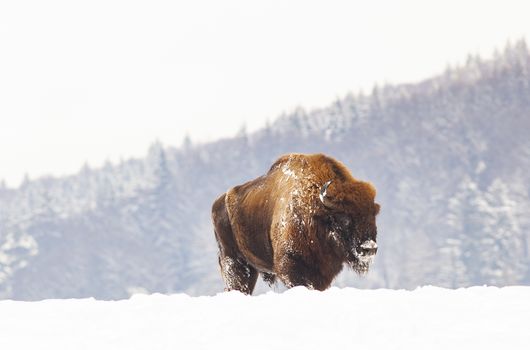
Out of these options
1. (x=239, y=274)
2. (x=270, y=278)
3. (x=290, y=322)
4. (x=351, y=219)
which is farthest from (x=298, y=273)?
(x=290, y=322)

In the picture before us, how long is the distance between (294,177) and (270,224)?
62 cm

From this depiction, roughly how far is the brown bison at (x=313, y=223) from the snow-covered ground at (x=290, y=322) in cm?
343

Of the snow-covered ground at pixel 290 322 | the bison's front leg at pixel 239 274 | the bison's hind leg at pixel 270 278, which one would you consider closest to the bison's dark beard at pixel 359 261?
the bison's hind leg at pixel 270 278

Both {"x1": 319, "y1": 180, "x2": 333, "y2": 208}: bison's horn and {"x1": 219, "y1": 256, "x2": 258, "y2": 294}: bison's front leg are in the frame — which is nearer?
→ {"x1": 319, "y1": 180, "x2": 333, "y2": 208}: bison's horn

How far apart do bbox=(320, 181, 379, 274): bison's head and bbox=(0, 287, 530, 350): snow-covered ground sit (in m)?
3.38

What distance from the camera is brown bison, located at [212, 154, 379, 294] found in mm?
11805

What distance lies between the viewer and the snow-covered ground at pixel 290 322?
6.64 metres

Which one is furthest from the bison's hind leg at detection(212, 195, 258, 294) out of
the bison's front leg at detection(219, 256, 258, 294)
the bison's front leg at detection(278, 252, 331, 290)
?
the bison's front leg at detection(278, 252, 331, 290)

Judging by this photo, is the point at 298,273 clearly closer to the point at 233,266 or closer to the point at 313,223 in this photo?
the point at 313,223

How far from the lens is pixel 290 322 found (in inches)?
281

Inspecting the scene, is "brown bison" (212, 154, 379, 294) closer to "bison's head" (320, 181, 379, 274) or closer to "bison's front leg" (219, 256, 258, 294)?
"bison's head" (320, 181, 379, 274)

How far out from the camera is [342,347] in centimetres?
654

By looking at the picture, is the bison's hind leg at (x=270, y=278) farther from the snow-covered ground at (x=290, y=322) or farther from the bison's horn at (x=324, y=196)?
the snow-covered ground at (x=290, y=322)

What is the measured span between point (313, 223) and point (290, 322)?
487cm
